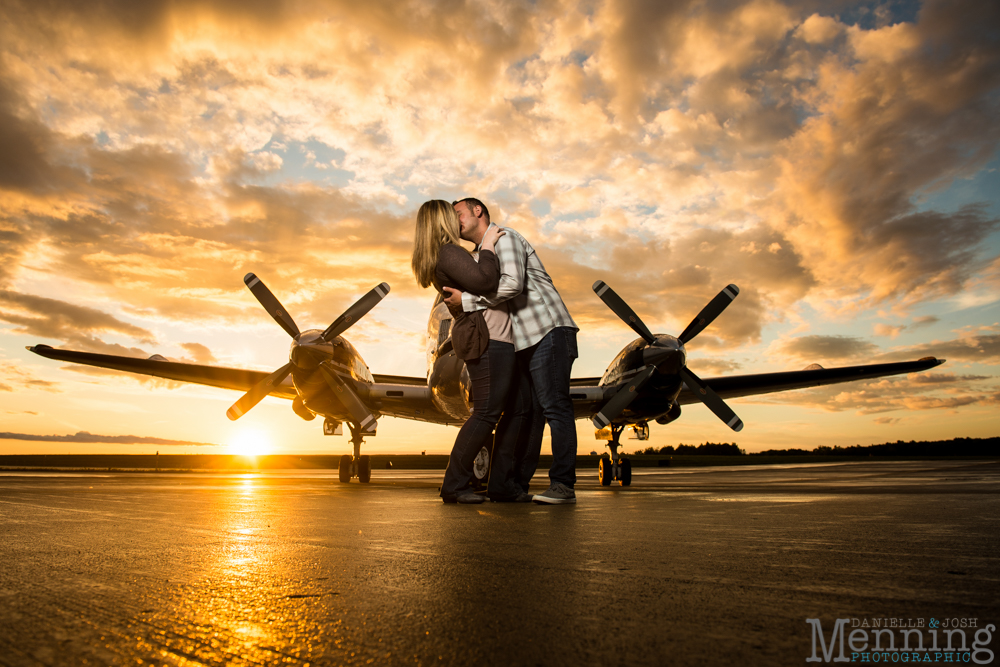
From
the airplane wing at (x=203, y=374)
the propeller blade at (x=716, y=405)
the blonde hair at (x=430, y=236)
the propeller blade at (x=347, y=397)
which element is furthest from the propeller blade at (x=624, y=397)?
the blonde hair at (x=430, y=236)

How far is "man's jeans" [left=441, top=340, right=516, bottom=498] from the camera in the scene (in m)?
5.35

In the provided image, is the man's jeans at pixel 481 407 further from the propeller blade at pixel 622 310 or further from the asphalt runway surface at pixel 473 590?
the propeller blade at pixel 622 310

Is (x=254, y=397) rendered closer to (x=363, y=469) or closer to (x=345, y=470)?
(x=345, y=470)

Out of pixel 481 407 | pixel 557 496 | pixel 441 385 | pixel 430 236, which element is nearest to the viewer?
pixel 557 496

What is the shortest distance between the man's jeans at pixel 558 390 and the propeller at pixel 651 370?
5.23m

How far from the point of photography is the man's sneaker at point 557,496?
512 centimetres

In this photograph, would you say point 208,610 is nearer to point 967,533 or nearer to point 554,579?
point 554,579

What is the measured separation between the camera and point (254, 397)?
1272cm

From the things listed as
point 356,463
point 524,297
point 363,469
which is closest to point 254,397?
point 356,463

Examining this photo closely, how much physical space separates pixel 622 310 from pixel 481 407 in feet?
21.0

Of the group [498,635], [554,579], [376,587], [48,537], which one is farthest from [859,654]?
[48,537]

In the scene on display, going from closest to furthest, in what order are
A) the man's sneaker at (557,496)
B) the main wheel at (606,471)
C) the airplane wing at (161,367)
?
the man's sneaker at (557,496) → the main wheel at (606,471) → the airplane wing at (161,367)

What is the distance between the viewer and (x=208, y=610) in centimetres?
135

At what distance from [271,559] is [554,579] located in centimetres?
110
